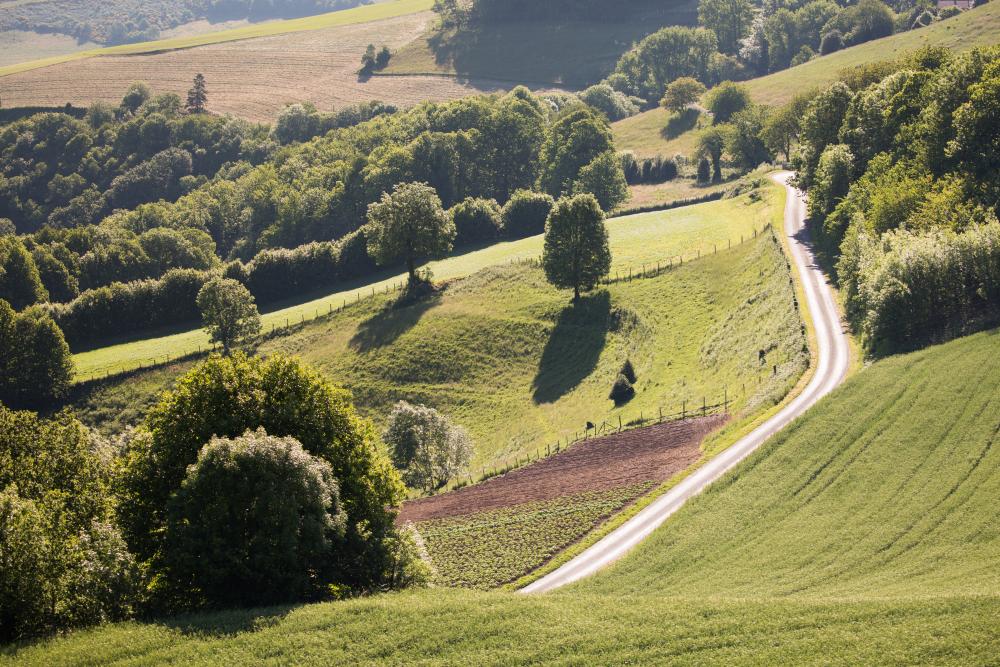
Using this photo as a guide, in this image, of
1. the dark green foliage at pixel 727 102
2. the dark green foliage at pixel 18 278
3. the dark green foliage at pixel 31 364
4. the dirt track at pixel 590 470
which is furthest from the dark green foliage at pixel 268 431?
the dark green foliage at pixel 727 102

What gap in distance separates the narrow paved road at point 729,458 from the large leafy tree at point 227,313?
6561 cm

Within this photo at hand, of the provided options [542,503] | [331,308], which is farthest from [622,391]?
[331,308]

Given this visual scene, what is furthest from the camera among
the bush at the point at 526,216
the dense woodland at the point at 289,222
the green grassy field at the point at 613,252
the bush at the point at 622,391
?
the bush at the point at 526,216

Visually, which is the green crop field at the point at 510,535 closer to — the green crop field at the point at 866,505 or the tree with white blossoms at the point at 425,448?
the green crop field at the point at 866,505

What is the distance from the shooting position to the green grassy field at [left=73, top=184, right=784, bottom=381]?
372ft

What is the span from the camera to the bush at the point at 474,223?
14450 cm

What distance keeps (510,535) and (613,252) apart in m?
70.4

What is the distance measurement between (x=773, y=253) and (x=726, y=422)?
41435 millimetres

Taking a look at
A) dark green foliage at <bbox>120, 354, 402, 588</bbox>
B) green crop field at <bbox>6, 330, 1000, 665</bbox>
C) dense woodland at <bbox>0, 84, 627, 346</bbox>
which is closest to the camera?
green crop field at <bbox>6, 330, 1000, 665</bbox>

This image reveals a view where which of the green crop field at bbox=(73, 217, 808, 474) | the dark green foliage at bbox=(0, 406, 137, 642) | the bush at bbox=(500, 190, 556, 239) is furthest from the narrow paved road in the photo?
the bush at bbox=(500, 190, 556, 239)

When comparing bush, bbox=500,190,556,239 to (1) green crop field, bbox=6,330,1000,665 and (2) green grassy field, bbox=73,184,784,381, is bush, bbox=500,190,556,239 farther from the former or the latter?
(1) green crop field, bbox=6,330,1000,665

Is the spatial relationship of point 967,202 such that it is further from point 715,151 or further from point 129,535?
point 715,151

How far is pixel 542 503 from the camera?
63.3 m

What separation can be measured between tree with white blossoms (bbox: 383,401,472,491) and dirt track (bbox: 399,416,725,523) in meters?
8.14
